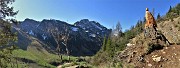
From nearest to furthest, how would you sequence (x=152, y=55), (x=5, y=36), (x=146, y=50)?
(x=5, y=36) < (x=152, y=55) < (x=146, y=50)

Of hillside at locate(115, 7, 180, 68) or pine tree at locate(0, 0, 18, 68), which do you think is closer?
pine tree at locate(0, 0, 18, 68)

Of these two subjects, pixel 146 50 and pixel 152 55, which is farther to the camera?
pixel 146 50

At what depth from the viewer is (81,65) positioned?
29.1m

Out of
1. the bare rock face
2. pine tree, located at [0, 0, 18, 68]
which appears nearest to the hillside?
the bare rock face

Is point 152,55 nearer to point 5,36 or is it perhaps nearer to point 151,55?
point 151,55

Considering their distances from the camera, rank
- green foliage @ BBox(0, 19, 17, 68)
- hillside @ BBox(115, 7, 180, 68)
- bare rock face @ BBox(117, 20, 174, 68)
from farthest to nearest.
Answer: bare rock face @ BBox(117, 20, 174, 68) → hillside @ BBox(115, 7, 180, 68) → green foliage @ BBox(0, 19, 17, 68)

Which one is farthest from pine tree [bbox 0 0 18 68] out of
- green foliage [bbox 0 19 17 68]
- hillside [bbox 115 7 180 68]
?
hillside [bbox 115 7 180 68]

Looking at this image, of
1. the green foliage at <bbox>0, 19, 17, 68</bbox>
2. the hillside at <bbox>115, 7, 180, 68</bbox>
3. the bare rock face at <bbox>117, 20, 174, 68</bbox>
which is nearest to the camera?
the green foliage at <bbox>0, 19, 17, 68</bbox>

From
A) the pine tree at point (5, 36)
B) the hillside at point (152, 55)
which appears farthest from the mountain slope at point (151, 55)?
the pine tree at point (5, 36)

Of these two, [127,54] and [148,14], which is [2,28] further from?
[148,14]

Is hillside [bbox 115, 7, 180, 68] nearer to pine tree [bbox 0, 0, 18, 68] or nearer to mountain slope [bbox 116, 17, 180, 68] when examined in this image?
mountain slope [bbox 116, 17, 180, 68]

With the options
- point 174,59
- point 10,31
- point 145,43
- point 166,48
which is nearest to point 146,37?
point 145,43

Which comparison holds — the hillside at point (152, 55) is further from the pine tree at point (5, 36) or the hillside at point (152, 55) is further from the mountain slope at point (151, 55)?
the pine tree at point (5, 36)

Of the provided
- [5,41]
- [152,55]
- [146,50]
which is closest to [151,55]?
[152,55]
